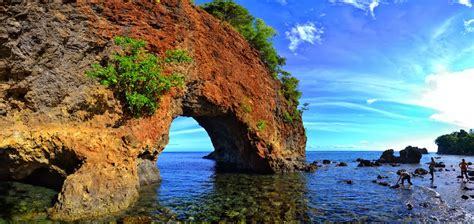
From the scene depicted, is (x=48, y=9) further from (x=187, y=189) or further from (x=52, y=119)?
(x=187, y=189)

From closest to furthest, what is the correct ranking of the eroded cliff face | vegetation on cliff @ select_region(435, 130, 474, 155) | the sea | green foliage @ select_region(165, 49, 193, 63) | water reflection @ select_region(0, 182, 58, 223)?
water reflection @ select_region(0, 182, 58, 223) → the eroded cliff face → the sea → green foliage @ select_region(165, 49, 193, 63) → vegetation on cliff @ select_region(435, 130, 474, 155)

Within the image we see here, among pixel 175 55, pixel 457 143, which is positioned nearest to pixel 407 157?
pixel 175 55

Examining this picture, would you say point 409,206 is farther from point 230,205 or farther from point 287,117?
point 287,117

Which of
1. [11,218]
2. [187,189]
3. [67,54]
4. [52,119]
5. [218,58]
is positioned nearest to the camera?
[11,218]

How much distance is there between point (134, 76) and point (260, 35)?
81.1 ft

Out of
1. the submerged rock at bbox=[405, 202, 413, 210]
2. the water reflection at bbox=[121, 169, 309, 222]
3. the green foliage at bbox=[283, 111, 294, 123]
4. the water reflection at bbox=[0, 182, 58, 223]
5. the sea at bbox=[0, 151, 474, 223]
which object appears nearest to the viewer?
the water reflection at bbox=[0, 182, 58, 223]

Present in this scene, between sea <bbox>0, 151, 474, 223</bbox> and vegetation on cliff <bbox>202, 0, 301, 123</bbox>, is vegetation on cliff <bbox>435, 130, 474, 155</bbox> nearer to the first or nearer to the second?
Answer: vegetation on cliff <bbox>202, 0, 301, 123</bbox>

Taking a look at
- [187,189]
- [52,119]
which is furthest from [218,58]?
[52,119]

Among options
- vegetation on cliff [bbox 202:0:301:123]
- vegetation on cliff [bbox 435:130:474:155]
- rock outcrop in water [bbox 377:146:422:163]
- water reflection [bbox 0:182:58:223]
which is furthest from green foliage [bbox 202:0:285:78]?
vegetation on cliff [bbox 435:130:474:155]

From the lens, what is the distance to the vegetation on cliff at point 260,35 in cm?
3581

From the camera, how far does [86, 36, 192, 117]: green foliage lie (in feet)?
56.0

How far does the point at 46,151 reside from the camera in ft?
46.4

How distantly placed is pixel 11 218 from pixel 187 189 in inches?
467

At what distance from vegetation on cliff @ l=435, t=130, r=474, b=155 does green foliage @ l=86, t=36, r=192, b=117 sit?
142 meters
